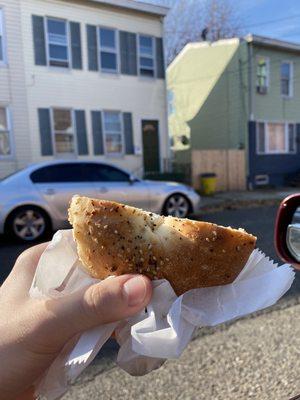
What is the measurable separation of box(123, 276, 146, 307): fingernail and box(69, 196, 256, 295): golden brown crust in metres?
0.06

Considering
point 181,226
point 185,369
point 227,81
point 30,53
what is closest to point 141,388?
point 185,369

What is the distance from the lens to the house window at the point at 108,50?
15102 mm

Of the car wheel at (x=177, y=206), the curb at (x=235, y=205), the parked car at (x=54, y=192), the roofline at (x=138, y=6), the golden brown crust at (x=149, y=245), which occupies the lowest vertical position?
the curb at (x=235, y=205)

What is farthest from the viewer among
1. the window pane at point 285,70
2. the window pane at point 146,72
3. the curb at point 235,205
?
the window pane at point 285,70

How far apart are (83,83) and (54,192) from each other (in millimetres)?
7868

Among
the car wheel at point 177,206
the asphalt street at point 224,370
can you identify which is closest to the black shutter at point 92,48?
the car wheel at point 177,206

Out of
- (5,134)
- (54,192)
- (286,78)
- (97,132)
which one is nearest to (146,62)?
(97,132)

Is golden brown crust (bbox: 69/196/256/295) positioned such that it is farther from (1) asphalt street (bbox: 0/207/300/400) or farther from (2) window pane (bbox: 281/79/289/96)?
(2) window pane (bbox: 281/79/289/96)

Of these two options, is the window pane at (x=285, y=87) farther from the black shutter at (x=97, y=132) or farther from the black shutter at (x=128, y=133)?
the black shutter at (x=97, y=132)

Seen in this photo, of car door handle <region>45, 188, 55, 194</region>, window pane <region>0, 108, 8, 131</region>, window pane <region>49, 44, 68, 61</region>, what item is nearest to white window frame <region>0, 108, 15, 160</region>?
window pane <region>0, 108, 8, 131</region>

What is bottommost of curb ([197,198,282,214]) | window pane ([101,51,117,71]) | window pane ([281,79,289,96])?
curb ([197,198,282,214])

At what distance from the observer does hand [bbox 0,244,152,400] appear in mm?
1328

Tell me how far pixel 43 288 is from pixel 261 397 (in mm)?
1859

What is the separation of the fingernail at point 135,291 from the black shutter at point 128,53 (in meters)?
15.1
